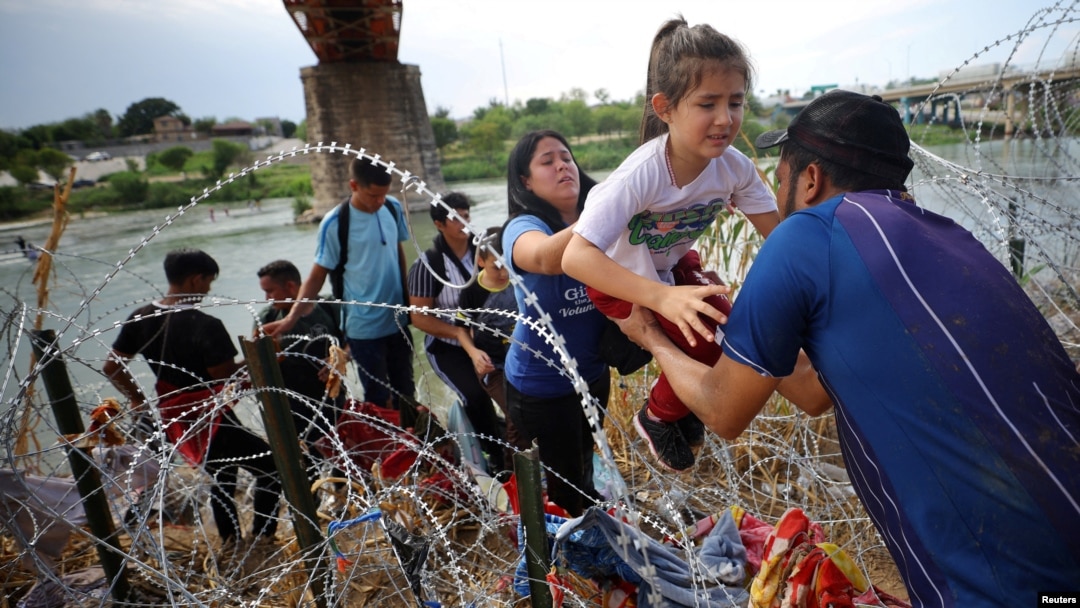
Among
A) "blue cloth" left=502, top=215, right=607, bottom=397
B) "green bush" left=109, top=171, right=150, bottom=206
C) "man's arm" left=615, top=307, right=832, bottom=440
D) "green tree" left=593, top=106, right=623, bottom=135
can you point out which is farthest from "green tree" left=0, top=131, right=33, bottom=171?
"man's arm" left=615, top=307, right=832, bottom=440

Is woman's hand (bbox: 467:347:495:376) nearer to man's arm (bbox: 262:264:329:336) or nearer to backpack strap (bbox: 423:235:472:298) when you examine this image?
backpack strap (bbox: 423:235:472:298)

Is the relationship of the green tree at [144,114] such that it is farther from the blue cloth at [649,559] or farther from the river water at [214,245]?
the blue cloth at [649,559]

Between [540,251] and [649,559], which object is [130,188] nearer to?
[540,251]

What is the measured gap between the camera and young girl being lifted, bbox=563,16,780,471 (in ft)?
4.86

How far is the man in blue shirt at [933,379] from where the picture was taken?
94 centimetres

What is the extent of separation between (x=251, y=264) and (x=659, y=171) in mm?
16263

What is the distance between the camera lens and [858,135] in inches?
45.1

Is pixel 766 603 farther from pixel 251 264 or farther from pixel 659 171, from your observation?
pixel 251 264

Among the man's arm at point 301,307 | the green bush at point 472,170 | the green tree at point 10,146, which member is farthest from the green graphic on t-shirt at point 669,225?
the green tree at point 10,146

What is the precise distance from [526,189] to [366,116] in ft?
57.5

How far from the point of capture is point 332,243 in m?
3.66

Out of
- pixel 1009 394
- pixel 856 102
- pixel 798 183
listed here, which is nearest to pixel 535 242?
pixel 798 183

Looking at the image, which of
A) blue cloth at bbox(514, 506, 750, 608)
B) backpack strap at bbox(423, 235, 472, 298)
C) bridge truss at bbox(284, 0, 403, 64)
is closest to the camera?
blue cloth at bbox(514, 506, 750, 608)

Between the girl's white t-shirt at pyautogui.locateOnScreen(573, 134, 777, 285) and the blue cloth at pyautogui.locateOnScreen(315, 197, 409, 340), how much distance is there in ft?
7.61
